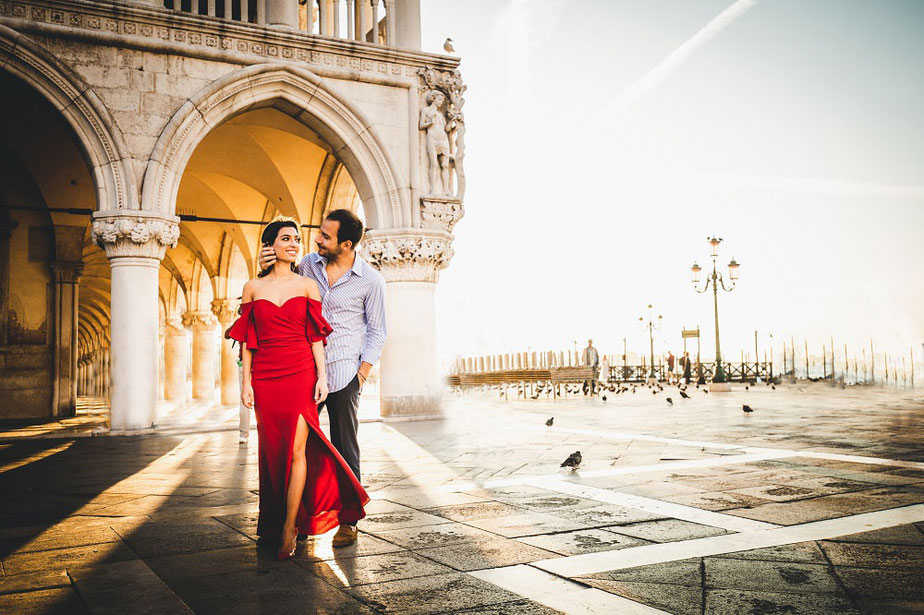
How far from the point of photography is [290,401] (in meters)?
3.38

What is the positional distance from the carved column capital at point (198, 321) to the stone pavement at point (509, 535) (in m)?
15.4

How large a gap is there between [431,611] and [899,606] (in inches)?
58.1

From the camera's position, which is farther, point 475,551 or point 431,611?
point 475,551

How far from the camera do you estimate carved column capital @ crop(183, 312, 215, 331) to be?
2203cm

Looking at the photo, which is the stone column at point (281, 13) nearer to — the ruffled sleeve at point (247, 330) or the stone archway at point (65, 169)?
the stone archway at point (65, 169)

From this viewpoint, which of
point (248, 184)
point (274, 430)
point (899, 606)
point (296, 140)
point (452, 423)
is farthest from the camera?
point (248, 184)

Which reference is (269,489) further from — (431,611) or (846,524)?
(846,524)

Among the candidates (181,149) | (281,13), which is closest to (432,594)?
(181,149)

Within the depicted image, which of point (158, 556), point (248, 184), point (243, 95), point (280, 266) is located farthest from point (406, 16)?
point (158, 556)

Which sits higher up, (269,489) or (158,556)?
(269,489)

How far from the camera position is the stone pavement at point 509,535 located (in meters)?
2.51

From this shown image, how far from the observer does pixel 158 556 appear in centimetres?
317

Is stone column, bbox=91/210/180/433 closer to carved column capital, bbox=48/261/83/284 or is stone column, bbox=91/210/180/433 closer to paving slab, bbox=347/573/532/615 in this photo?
carved column capital, bbox=48/261/83/284

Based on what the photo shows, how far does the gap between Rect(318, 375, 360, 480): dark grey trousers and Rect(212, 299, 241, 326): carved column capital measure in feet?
56.6
